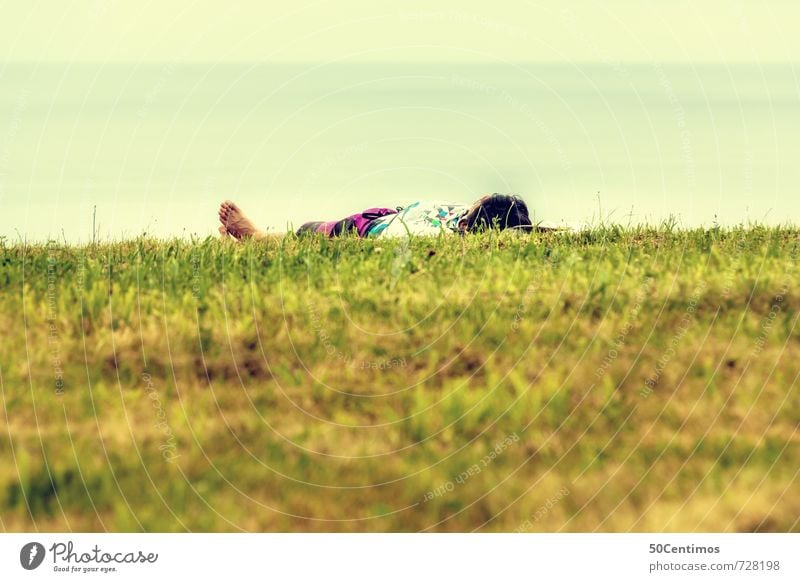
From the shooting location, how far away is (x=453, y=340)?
684 cm

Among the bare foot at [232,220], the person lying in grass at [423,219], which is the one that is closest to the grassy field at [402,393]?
the person lying in grass at [423,219]

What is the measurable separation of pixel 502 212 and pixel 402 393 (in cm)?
599

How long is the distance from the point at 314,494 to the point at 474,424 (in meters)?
1.14

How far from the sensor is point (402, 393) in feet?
20.8

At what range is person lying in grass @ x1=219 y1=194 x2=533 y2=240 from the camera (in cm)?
1180

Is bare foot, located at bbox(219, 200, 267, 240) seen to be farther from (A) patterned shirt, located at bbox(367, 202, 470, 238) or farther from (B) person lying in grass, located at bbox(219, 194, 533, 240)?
(A) patterned shirt, located at bbox(367, 202, 470, 238)

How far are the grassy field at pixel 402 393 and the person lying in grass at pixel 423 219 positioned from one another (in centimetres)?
308

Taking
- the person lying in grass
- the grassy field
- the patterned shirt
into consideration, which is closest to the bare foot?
the person lying in grass

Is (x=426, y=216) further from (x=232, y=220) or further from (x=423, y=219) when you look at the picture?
(x=232, y=220)

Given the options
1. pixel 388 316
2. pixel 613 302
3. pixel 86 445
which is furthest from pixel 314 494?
pixel 613 302

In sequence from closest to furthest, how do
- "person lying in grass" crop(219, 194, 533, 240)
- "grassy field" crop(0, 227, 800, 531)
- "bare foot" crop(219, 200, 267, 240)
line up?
"grassy field" crop(0, 227, 800, 531) < "person lying in grass" crop(219, 194, 533, 240) < "bare foot" crop(219, 200, 267, 240)

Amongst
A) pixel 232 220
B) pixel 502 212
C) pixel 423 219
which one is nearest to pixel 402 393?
pixel 502 212

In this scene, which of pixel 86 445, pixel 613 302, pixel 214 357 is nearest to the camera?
pixel 86 445

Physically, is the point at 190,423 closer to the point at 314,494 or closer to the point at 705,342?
the point at 314,494
